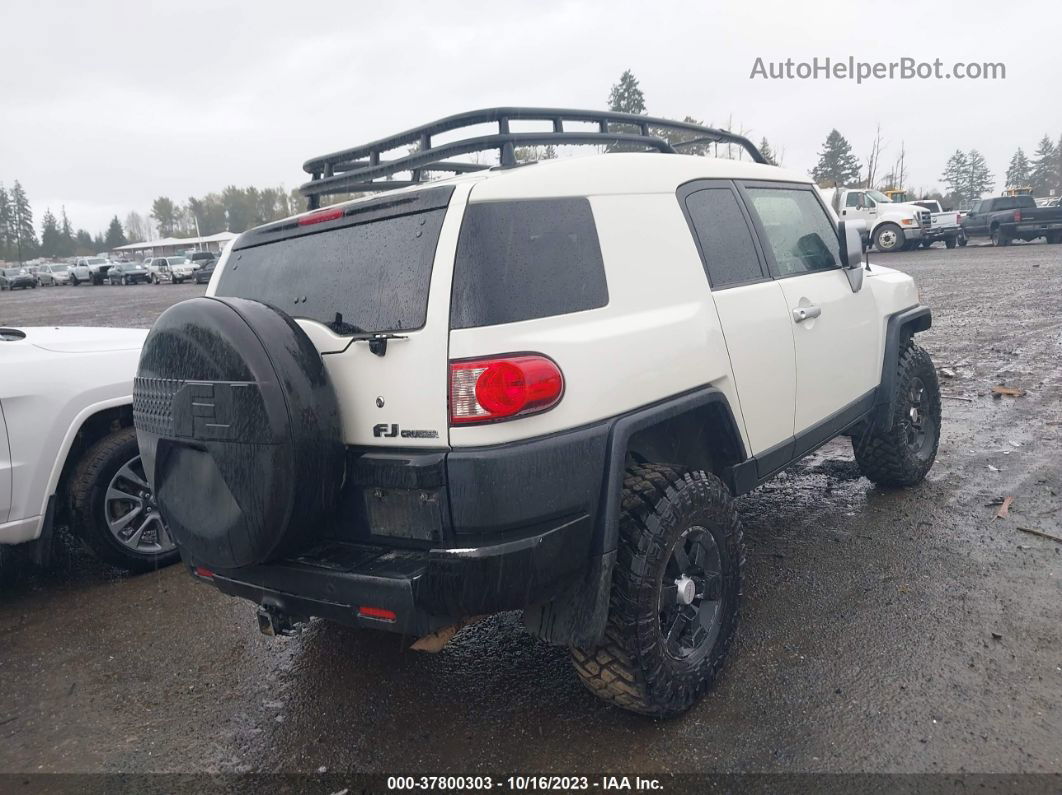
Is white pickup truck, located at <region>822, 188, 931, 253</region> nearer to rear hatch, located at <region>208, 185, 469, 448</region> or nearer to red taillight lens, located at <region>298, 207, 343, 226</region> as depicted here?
red taillight lens, located at <region>298, 207, 343, 226</region>

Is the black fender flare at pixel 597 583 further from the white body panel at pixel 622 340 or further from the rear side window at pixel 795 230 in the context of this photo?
the rear side window at pixel 795 230

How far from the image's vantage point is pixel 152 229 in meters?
151

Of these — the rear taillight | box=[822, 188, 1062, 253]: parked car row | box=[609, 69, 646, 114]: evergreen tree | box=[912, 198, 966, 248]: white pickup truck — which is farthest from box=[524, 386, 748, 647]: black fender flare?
box=[609, 69, 646, 114]: evergreen tree

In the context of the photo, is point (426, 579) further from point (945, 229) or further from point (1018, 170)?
point (1018, 170)

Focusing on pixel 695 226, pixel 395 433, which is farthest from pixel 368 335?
pixel 695 226

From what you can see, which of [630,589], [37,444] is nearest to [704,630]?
[630,589]

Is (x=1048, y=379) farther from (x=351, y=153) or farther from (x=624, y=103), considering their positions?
(x=624, y=103)

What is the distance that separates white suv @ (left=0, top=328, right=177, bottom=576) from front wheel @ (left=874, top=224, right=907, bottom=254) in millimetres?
26572

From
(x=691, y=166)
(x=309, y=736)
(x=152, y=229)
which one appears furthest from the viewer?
(x=152, y=229)

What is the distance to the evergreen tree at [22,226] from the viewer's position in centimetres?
10812

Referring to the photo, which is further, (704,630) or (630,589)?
(704,630)

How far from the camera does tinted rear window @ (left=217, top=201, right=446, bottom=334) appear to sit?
2.41 meters

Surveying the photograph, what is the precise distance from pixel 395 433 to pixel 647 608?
99 cm

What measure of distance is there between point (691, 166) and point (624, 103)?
69498 millimetres
